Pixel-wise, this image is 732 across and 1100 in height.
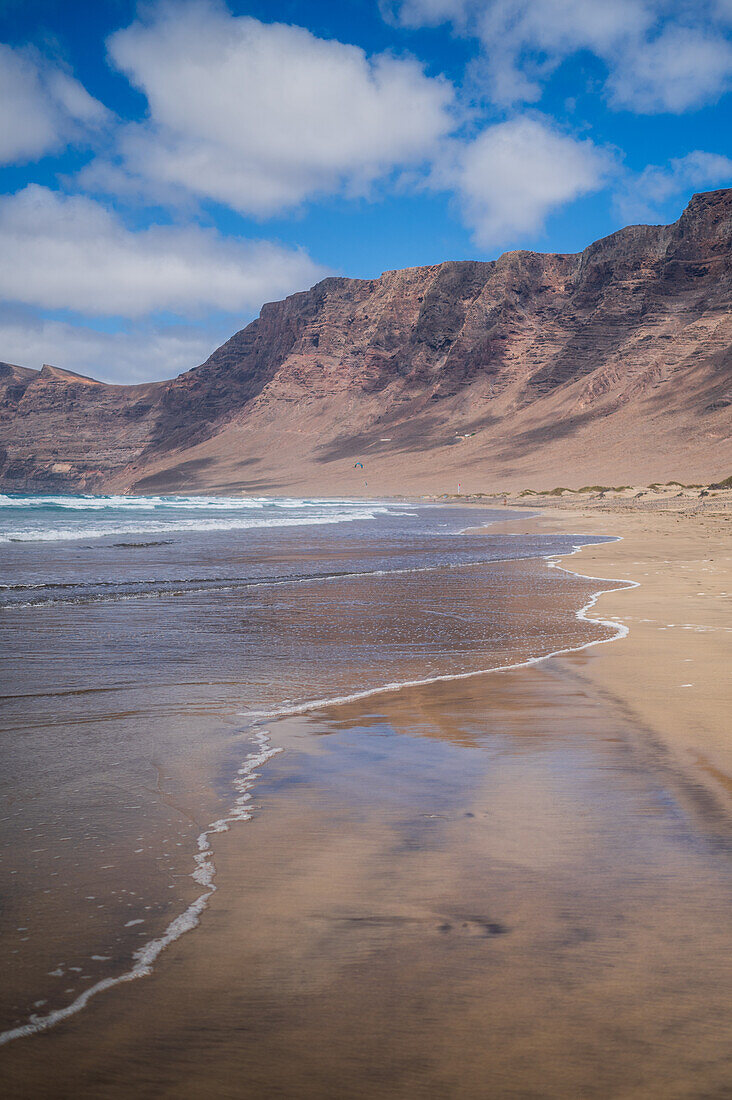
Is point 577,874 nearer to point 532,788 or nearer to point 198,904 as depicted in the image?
point 532,788

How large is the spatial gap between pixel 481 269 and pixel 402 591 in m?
166

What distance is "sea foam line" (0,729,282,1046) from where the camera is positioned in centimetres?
217

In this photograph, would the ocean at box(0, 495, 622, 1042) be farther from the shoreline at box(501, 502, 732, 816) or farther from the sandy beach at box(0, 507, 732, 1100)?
the shoreline at box(501, 502, 732, 816)

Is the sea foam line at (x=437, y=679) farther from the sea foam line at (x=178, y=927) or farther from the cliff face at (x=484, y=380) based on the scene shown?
the cliff face at (x=484, y=380)

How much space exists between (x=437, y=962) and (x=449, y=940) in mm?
125

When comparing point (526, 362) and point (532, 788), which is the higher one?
point (526, 362)

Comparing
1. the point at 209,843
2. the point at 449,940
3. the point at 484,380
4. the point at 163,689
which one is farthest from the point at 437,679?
the point at 484,380

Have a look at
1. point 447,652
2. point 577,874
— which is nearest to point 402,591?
point 447,652

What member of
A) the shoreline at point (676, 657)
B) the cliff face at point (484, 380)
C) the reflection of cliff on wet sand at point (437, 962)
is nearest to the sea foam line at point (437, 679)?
the shoreline at point (676, 657)

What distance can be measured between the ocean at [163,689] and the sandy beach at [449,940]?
19 centimetres

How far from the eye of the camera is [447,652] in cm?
784

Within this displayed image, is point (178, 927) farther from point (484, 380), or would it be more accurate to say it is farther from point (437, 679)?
point (484, 380)

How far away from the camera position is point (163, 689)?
6.19 m

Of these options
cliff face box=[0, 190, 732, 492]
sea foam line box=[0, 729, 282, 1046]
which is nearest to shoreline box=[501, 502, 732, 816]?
sea foam line box=[0, 729, 282, 1046]
